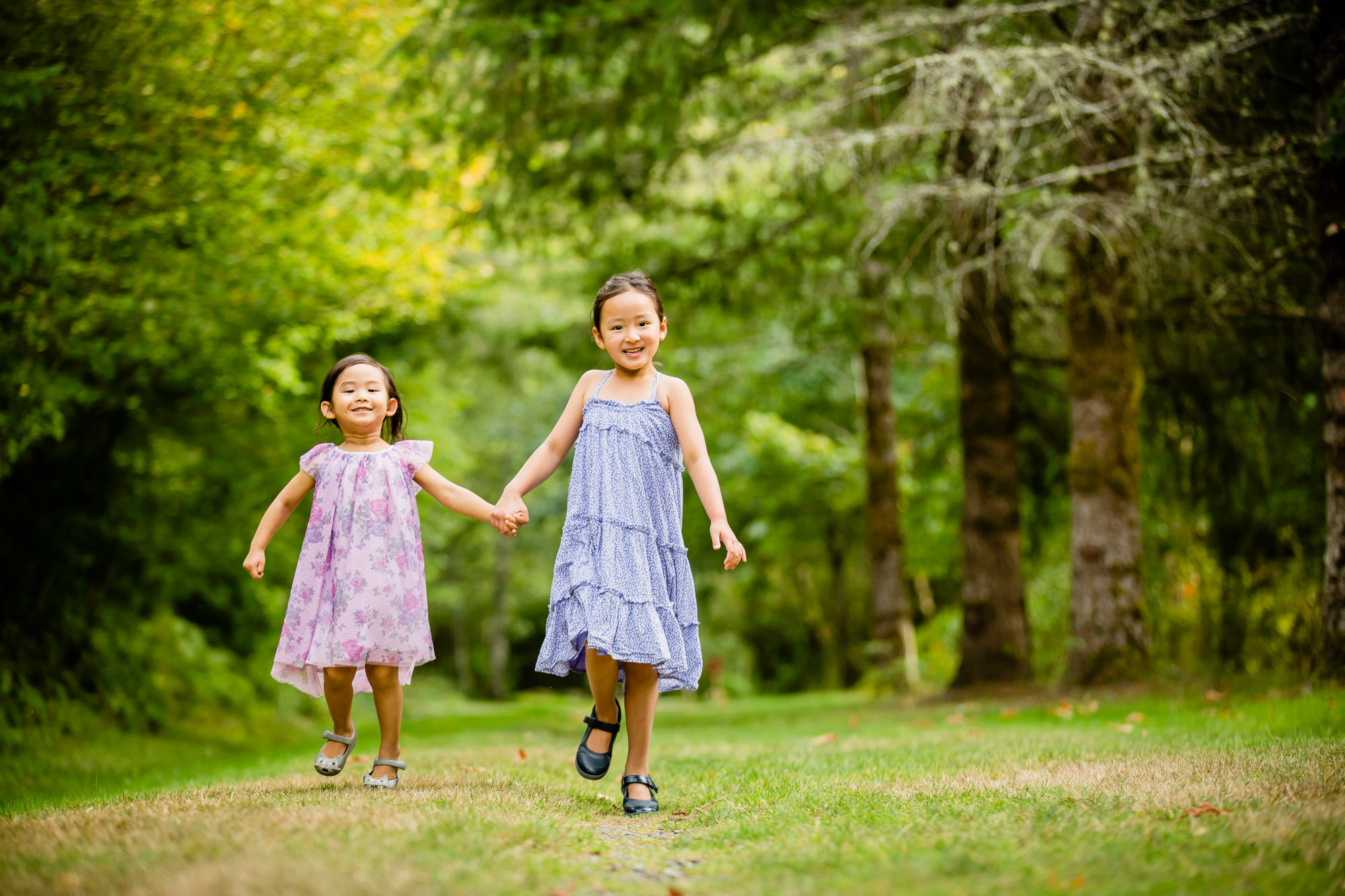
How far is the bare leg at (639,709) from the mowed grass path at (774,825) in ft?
0.69

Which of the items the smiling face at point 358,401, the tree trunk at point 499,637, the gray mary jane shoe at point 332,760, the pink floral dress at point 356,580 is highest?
the smiling face at point 358,401

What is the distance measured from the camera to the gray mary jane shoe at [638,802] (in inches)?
166

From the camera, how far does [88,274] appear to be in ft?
26.7

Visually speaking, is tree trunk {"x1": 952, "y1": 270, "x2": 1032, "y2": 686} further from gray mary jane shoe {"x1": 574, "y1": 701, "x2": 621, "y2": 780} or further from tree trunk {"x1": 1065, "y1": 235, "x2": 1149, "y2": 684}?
gray mary jane shoe {"x1": 574, "y1": 701, "x2": 621, "y2": 780}

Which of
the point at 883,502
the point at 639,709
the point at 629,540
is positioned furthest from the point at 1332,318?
the point at 883,502

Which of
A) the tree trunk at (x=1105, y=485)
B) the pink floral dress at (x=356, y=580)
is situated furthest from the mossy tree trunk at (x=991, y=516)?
the pink floral dress at (x=356, y=580)

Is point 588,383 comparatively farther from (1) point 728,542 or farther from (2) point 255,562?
(2) point 255,562

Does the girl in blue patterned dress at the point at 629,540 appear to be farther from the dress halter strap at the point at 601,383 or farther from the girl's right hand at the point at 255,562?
the girl's right hand at the point at 255,562

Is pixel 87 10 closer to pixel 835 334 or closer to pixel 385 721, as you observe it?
pixel 385 721

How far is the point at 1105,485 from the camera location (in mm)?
9164

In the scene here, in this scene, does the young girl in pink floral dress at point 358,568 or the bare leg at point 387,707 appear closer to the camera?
the young girl in pink floral dress at point 358,568

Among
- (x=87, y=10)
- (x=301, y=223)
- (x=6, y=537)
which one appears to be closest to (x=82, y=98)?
(x=87, y=10)

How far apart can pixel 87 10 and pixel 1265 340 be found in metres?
9.56

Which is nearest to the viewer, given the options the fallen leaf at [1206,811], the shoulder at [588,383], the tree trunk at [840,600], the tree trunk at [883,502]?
the fallen leaf at [1206,811]
